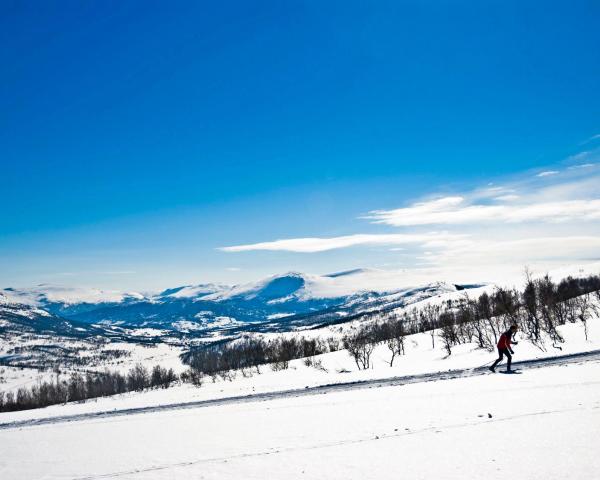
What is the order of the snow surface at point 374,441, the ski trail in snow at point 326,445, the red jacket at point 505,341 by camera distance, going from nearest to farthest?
the snow surface at point 374,441 < the ski trail in snow at point 326,445 < the red jacket at point 505,341

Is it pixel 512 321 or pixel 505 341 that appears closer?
pixel 505 341

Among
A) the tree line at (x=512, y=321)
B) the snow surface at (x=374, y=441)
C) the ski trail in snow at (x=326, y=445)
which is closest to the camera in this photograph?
the snow surface at (x=374, y=441)

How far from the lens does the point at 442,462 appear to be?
27.2 feet

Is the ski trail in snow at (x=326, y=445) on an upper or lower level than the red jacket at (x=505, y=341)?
lower

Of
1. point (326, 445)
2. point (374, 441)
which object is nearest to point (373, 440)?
point (374, 441)

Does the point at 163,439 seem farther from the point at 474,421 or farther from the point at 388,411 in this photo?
the point at 474,421

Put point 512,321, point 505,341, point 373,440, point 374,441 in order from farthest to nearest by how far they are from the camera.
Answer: point 512,321 → point 505,341 → point 373,440 → point 374,441

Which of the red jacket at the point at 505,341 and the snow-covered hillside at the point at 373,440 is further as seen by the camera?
the red jacket at the point at 505,341

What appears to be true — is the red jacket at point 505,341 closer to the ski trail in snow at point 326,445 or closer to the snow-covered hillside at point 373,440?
the snow-covered hillside at point 373,440

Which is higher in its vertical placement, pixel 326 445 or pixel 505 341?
pixel 505 341

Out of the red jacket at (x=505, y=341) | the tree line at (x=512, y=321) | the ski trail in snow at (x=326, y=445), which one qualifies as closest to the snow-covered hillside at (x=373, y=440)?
the ski trail in snow at (x=326, y=445)

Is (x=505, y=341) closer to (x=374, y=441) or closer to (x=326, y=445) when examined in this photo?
(x=374, y=441)

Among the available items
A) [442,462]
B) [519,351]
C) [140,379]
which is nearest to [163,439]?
[442,462]

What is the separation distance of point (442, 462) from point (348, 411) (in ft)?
22.7
